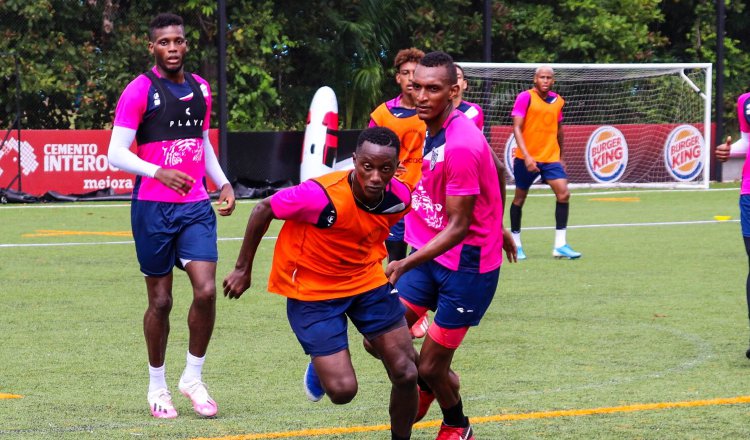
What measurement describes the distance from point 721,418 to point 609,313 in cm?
375

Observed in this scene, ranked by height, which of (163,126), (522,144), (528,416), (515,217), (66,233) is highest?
(163,126)

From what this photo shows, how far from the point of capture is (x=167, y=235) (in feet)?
22.6

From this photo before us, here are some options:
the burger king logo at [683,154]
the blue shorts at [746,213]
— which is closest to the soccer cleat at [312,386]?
the blue shorts at [746,213]

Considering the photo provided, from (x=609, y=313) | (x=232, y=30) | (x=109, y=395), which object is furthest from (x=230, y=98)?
(x=109, y=395)

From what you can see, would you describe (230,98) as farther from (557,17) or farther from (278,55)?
(557,17)

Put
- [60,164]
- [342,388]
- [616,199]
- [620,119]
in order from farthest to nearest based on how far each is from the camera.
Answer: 1. [620,119]
2. [616,199]
3. [60,164]
4. [342,388]

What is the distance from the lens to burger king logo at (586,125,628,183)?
82.1 feet

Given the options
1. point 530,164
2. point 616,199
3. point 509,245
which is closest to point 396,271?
point 509,245

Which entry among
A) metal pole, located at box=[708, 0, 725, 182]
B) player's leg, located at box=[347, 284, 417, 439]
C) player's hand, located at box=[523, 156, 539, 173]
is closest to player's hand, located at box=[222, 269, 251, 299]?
player's leg, located at box=[347, 284, 417, 439]

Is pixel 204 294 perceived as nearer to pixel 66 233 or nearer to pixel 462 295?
pixel 462 295

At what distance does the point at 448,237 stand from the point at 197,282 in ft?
5.32

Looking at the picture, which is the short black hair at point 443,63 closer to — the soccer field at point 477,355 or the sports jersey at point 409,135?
the soccer field at point 477,355

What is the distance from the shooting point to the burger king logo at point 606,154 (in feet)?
82.1

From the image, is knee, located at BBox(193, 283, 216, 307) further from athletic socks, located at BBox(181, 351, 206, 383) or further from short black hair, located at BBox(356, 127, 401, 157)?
short black hair, located at BBox(356, 127, 401, 157)
